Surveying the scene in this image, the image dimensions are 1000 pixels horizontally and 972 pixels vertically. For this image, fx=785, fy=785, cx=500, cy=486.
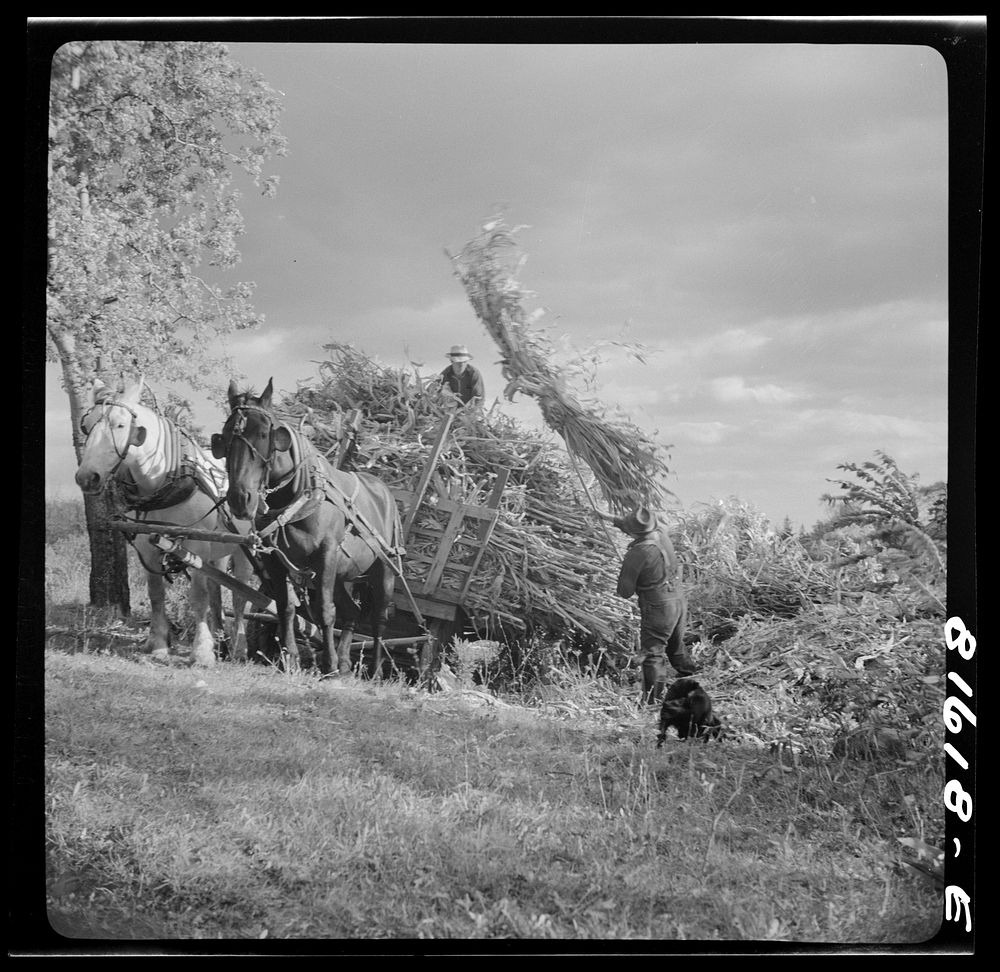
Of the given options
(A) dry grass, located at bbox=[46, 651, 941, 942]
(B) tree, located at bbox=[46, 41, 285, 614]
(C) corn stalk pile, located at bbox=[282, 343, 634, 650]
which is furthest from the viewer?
(C) corn stalk pile, located at bbox=[282, 343, 634, 650]

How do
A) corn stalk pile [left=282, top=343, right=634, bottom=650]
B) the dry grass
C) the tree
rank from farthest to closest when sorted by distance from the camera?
corn stalk pile [left=282, top=343, right=634, bottom=650] → the tree → the dry grass

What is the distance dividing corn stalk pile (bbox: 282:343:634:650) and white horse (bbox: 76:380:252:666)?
1.74 feet

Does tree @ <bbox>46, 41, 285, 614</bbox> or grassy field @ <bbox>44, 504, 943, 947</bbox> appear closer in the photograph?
grassy field @ <bbox>44, 504, 943, 947</bbox>

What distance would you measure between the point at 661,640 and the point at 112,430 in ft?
8.67

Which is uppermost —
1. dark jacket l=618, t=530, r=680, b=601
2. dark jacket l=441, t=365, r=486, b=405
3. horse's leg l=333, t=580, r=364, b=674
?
→ dark jacket l=441, t=365, r=486, b=405

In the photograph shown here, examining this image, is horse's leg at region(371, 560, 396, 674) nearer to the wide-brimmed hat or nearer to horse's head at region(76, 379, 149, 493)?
the wide-brimmed hat

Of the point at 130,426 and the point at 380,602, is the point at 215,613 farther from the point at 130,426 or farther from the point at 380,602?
the point at 130,426

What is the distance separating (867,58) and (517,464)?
7.58 feet

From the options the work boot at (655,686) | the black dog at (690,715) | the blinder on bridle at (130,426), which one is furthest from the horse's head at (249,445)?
the black dog at (690,715)

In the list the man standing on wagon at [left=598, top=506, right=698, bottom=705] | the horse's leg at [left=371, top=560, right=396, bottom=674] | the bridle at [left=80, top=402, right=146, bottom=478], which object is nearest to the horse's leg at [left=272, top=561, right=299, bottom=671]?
the horse's leg at [left=371, top=560, right=396, bottom=674]

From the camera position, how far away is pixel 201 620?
363cm

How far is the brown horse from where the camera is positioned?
3543 millimetres

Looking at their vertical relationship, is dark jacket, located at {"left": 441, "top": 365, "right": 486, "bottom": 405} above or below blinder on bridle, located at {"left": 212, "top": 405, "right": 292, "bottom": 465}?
above

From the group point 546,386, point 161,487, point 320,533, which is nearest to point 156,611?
point 161,487
